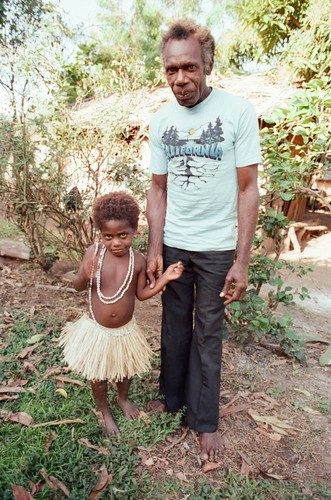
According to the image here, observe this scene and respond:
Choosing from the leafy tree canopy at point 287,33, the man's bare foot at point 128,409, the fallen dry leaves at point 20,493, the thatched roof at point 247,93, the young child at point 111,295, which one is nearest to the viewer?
the fallen dry leaves at point 20,493

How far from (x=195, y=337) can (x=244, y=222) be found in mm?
749

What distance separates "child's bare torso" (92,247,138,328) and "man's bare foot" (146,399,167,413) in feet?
2.35

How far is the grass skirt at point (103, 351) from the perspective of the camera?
214cm

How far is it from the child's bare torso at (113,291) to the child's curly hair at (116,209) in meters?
0.20

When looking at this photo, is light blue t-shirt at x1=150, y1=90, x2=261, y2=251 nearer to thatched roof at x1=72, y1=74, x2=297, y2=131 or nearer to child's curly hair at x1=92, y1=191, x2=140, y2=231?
child's curly hair at x1=92, y1=191, x2=140, y2=231

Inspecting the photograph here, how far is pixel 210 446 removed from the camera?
88.1 inches

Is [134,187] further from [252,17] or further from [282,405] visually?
[252,17]

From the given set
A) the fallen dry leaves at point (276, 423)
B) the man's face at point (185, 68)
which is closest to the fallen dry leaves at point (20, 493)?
the fallen dry leaves at point (276, 423)

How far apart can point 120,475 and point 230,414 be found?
2.98 feet

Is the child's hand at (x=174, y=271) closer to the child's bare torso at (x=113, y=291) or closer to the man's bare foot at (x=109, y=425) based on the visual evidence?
the child's bare torso at (x=113, y=291)

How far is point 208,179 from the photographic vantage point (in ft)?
6.43

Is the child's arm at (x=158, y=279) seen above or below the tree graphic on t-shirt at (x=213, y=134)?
below

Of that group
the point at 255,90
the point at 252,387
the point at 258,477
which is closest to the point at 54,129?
the point at 252,387

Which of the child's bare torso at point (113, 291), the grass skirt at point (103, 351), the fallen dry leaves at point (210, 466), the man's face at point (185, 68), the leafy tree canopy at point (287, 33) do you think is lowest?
the fallen dry leaves at point (210, 466)
